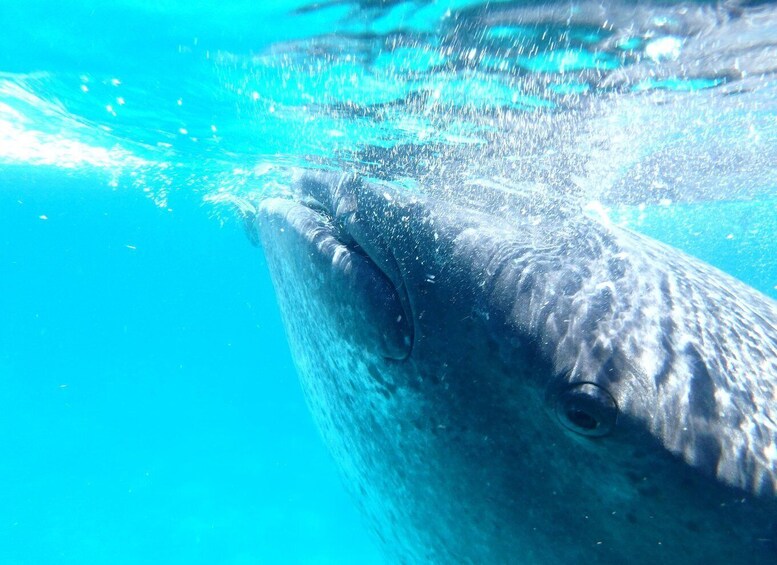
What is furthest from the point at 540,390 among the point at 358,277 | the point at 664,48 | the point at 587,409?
the point at 664,48

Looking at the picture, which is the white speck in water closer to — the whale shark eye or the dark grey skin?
the dark grey skin

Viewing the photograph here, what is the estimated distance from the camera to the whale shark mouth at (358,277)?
211 cm

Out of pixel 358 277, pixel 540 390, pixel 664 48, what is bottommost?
pixel 540 390

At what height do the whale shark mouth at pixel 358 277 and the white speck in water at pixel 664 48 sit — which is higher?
the white speck in water at pixel 664 48

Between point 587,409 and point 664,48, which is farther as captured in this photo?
point 664,48

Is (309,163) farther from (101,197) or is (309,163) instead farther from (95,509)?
(101,197)

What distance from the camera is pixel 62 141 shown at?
14.8 metres

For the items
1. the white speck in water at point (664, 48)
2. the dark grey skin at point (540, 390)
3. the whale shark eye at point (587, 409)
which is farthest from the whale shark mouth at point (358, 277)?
the white speck in water at point (664, 48)

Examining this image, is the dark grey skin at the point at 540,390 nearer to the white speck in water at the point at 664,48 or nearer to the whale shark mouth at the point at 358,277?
the whale shark mouth at the point at 358,277

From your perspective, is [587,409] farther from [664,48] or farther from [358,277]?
[664,48]

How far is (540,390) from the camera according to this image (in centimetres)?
185

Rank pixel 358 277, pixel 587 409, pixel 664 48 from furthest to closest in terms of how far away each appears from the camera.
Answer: pixel 664 48 < pixel 358 277 < pixel 587 409

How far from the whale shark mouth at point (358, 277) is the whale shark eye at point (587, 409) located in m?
0.66

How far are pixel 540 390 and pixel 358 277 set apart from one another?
92 cm
